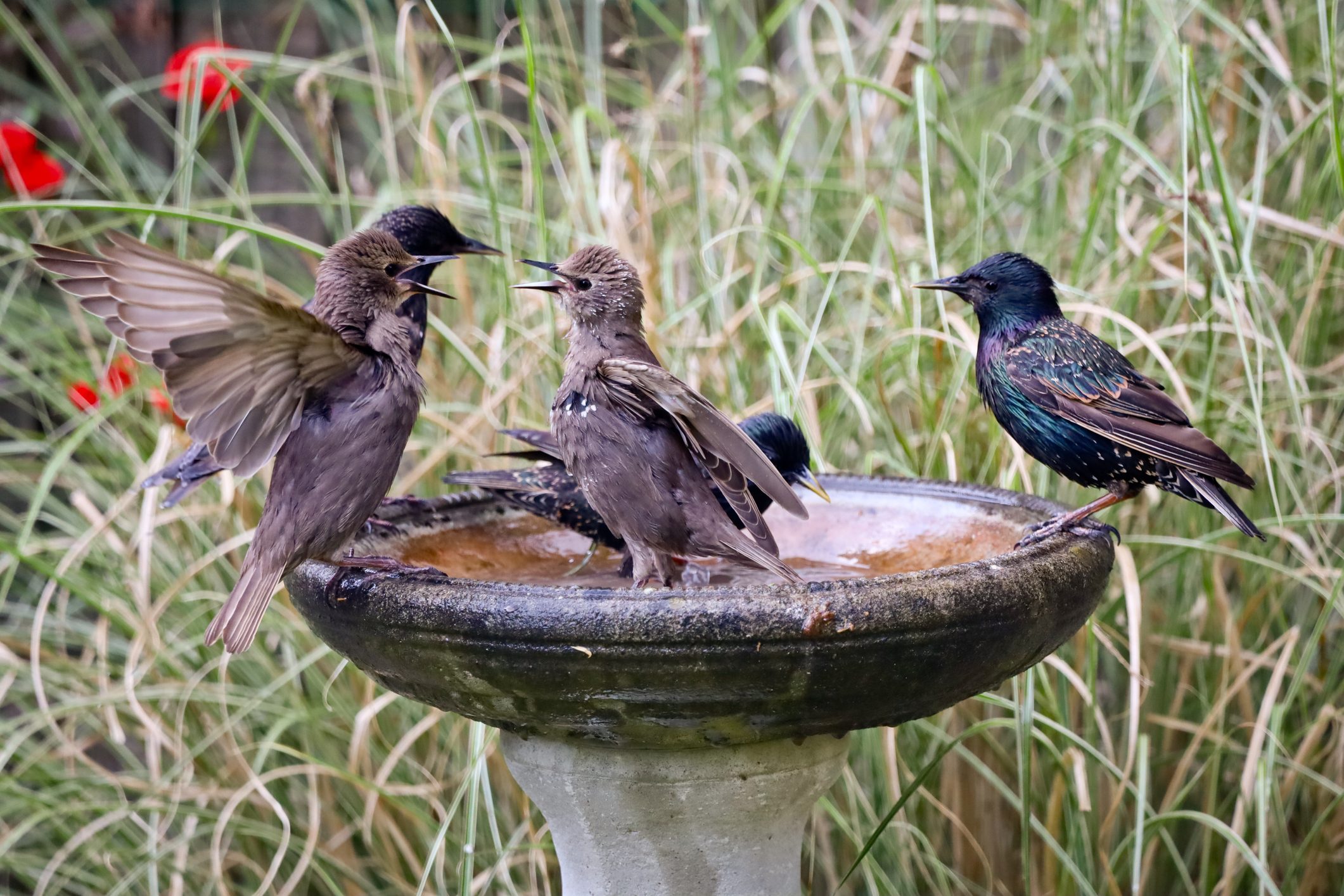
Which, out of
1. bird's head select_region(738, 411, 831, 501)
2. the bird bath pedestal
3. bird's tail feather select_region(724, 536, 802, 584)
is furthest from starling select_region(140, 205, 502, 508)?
bird's tail feather select_region(724, 536, 802, 584)

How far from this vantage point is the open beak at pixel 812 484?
2.48 meters

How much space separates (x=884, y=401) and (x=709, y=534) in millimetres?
1055

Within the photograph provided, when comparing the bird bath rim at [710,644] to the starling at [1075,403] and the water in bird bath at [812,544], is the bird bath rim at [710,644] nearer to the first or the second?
the water in bird bath at [812,544]

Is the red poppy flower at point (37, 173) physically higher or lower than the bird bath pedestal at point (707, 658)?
higher

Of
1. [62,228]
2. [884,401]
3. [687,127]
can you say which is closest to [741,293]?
[687,127]

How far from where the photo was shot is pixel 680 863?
2.26 meters

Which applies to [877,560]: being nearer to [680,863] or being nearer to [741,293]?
[680,863]

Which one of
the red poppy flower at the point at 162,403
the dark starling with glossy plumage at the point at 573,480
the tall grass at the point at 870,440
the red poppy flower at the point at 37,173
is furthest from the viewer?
the red poppy flower at the point at 37,173

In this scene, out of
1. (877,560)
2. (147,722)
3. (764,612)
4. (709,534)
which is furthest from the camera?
(147,722)

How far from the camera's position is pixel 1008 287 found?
271 centimetres

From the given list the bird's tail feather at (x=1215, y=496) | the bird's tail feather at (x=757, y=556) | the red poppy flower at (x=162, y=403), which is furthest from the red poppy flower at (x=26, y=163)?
the bird's tail feather at (x=1215, y=496)

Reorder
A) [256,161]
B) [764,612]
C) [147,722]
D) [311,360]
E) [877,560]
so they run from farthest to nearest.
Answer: [256,161]
[147,722]
[877,560]
[311,360]
[764,612]

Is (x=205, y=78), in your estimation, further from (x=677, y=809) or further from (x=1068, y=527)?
(x=1068, y=527)

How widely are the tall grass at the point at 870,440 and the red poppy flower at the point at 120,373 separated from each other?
6cm
